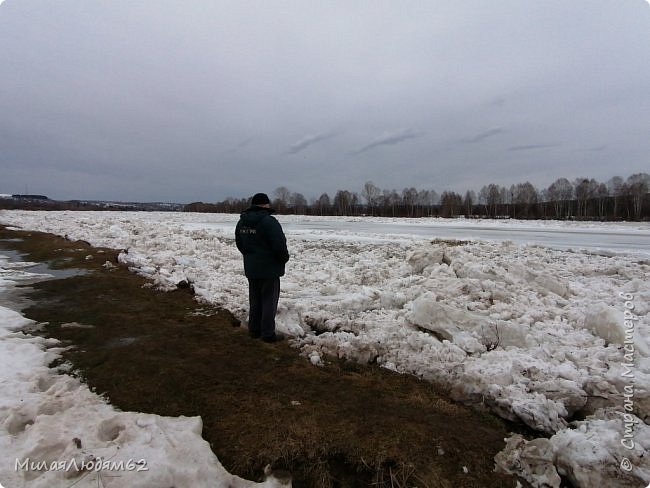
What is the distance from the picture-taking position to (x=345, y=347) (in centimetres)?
510

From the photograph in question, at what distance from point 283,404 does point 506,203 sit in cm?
10375

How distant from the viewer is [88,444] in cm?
276

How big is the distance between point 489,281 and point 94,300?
28.2 ft

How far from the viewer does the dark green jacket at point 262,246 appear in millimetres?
5258

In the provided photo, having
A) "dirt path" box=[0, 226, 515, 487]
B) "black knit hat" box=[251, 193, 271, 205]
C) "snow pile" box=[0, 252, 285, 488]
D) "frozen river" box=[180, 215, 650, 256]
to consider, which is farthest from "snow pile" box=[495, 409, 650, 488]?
"frozen river" box=[180, 215, 650, 256]

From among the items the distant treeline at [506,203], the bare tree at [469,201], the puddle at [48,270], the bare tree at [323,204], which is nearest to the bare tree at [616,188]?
the distant treeline at [506,203]

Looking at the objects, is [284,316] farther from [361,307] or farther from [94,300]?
[94,300]

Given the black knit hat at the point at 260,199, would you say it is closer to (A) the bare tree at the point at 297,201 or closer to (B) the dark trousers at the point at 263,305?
(B) the dark trousers at the point at 263,305

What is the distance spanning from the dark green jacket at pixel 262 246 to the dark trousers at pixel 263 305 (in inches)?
7.0

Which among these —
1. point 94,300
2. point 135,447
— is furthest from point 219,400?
point 94,300

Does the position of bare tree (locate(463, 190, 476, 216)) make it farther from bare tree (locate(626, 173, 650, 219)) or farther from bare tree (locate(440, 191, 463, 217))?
bare tree (locate(626, 173, 650, 219))

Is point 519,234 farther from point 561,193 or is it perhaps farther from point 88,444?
point 561,193

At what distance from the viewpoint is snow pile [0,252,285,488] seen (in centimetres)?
247

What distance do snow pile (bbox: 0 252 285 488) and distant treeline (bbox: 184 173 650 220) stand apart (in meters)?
42.5
